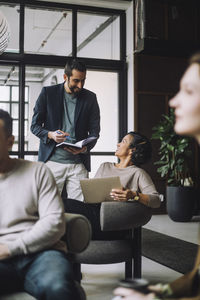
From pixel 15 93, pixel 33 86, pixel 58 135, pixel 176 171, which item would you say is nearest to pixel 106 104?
pixel 33 86

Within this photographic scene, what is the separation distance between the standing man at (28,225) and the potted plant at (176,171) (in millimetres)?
4540

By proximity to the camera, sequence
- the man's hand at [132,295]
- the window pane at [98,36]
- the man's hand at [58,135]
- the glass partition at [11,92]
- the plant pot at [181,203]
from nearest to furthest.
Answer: the man's hand at [132,295], the man's hand at [58,135], the plant pot at [181,203], the glass partition at [11,92], the window pane at [98,36]

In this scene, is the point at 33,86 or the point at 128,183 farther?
the point at 33,86

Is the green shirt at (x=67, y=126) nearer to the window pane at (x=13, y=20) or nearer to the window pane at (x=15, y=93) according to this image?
the window pane at (x=15, y=93)

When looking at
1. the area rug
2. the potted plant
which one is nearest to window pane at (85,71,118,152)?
the potted plant

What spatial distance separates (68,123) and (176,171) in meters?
3.23

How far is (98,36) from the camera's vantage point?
22.3 ft

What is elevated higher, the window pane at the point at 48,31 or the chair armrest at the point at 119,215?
the window pane at the point at 48,31

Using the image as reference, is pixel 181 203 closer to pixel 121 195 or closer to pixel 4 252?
pixel 121 195

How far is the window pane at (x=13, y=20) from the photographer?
6.34 metres

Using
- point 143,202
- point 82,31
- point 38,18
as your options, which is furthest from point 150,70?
point 143,202

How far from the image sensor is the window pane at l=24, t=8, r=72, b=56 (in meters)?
6.38

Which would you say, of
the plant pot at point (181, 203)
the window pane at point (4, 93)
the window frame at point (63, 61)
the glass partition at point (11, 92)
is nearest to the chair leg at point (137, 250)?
the plant pot at point (181, 203)

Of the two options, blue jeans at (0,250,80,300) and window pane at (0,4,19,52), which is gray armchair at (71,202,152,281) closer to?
blue jeans at (0,250,80,300)
